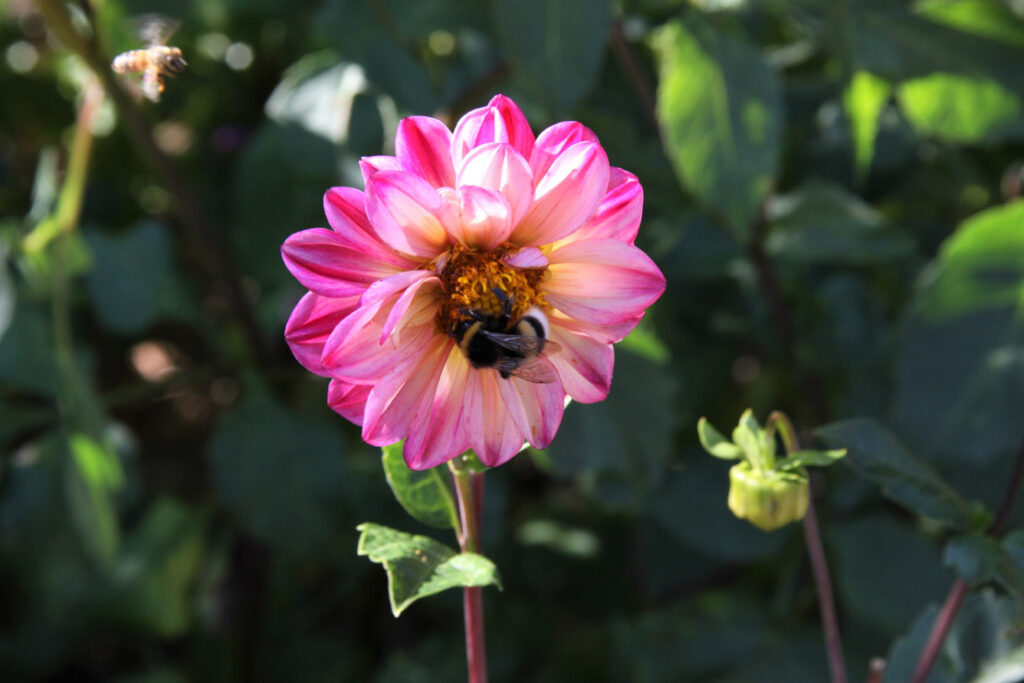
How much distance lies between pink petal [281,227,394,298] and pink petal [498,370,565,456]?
0.39 ft

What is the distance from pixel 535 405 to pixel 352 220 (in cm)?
17

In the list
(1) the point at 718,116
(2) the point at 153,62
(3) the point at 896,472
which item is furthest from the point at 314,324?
(1) the point at 718,116

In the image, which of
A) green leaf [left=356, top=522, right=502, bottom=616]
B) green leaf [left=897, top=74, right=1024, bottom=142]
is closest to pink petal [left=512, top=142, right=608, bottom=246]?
green leaf [left=356, top=522, right=502, bottom=616]

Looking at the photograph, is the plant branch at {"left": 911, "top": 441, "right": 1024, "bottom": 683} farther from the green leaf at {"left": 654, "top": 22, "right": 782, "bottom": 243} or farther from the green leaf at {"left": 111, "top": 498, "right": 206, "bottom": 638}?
the green leaf at {"left": 111, "top": 498, "right": 206, "bottom": 638}

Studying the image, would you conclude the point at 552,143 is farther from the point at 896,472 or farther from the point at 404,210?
the point at 896,472

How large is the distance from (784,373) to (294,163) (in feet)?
2.72

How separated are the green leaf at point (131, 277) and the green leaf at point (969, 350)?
101 centimetres

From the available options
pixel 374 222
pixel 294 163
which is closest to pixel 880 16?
pixel 294 163

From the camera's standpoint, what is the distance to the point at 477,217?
0.66 metres

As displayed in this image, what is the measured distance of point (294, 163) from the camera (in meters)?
1.31

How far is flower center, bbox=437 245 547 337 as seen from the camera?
705mm

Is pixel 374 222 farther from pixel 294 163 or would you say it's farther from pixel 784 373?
pixel 784 373

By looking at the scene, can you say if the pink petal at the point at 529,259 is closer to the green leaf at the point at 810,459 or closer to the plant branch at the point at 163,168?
the green leaf at the point at 810,459

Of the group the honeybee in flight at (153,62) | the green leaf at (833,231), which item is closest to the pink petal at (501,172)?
the honeybee in flight at (153,62)
